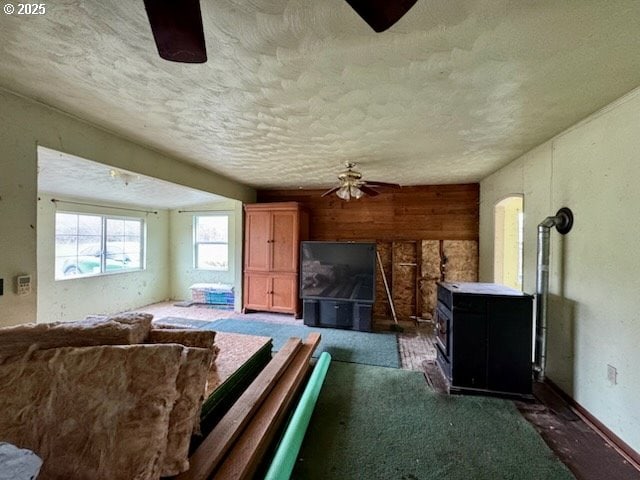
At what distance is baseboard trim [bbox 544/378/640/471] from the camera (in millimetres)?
1684

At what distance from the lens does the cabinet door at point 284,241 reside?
4.68 m

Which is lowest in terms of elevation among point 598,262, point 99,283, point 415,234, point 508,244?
point 99,283

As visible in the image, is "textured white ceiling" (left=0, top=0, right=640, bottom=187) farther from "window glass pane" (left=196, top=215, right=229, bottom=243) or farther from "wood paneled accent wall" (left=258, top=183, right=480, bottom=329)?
"window glass pane" (left=196, top=215, right=229, bottom=243)

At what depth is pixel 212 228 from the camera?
19.5 feet

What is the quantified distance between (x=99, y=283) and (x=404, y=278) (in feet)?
18.0

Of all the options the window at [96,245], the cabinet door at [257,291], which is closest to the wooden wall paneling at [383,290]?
the cabinet door at [257,291]

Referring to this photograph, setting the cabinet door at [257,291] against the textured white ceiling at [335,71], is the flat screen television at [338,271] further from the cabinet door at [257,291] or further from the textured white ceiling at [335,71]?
Answer: the textured white ceiling at [335,71]

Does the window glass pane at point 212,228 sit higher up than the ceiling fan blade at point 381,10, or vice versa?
the ceiling fan blade at point 381,10

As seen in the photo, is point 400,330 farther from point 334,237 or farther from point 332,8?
point 332,8

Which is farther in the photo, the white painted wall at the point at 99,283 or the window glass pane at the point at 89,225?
the window glass pane at the point at 89,225

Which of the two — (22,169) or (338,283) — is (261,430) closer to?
(22,169)

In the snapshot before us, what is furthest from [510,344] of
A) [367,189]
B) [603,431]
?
[367,189]

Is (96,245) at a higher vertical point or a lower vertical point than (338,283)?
higher

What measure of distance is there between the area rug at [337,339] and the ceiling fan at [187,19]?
3.08 meters
